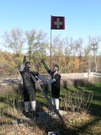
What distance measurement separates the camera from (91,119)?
16.4 ft

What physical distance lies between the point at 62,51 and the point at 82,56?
212 inches

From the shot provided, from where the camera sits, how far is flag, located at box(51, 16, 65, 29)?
4629mm

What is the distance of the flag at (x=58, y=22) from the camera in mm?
4629

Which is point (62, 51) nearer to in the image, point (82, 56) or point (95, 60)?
point (82, 56)

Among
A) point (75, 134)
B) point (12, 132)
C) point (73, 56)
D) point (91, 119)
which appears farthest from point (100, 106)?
point (73, 56)

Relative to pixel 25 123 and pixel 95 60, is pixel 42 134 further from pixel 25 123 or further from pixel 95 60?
pixel 95 60

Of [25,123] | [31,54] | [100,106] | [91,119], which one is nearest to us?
[25,123]

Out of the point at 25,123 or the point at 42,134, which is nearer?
the point at 42,134

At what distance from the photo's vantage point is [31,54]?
27.2 metres

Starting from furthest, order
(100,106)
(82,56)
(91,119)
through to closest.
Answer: (82,56)
(100,106)
(91,119)

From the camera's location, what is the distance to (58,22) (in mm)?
4648

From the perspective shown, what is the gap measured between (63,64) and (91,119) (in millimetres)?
24722

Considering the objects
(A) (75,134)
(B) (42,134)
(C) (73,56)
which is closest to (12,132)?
(B) (42,134)

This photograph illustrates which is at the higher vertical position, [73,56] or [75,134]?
[73,56]
